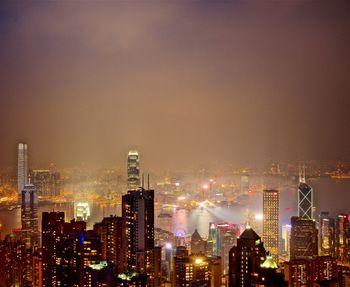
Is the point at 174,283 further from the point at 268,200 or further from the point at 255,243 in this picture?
the point at 268,200

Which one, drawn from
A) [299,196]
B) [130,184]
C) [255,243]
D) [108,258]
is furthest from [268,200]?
[108,258]

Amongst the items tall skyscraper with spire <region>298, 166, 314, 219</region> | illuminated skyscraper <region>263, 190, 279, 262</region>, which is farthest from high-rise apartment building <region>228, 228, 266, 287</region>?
tall skyscraper with spire <region>298, 166, 314, 219</region>

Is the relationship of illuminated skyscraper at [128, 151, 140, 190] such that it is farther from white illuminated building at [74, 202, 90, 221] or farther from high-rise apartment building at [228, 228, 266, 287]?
high-rise apartment building at [228, 228, 266, 287]

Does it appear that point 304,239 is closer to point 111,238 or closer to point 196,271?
point 196,271

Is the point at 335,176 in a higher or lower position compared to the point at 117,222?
higher

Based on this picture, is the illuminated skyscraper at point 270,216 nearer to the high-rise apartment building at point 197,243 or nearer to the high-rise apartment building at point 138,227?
the high-rise apartment building at point 197,243

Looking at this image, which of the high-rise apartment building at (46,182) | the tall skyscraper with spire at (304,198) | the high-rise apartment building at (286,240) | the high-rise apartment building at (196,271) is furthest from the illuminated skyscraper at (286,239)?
the high-rise apartment building at (46,182)

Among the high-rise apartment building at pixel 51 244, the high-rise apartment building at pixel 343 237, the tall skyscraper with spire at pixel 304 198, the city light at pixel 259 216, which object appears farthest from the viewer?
the city light at pixel 259 216

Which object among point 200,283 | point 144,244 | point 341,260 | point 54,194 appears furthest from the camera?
point 54,194
